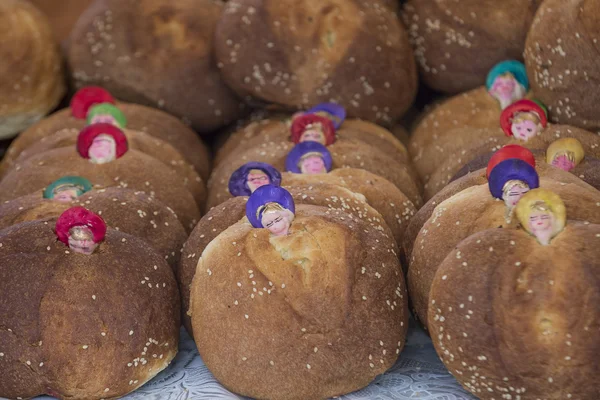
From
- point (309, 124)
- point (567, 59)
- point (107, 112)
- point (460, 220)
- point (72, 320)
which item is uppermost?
point (567, 59)

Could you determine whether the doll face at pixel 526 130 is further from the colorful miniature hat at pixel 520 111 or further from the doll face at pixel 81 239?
the doll face at pixel 81 239

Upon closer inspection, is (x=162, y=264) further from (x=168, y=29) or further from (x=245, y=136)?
(x=168, y=29)

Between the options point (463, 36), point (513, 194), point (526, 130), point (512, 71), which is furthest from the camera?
point (463, 36)

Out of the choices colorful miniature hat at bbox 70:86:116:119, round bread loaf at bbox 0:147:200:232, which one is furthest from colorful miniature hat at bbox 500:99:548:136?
colorful miniature hat at bbox 70:86:116:119

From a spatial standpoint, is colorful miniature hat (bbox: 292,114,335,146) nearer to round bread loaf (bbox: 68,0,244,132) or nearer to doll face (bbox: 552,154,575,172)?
round bread loaf (bbox: 68,0,244,132)

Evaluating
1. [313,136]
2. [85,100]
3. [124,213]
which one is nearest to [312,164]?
[313,136]

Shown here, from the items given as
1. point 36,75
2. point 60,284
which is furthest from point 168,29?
point 60,284

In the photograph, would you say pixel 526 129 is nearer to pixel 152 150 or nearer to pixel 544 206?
pixel 544 206
